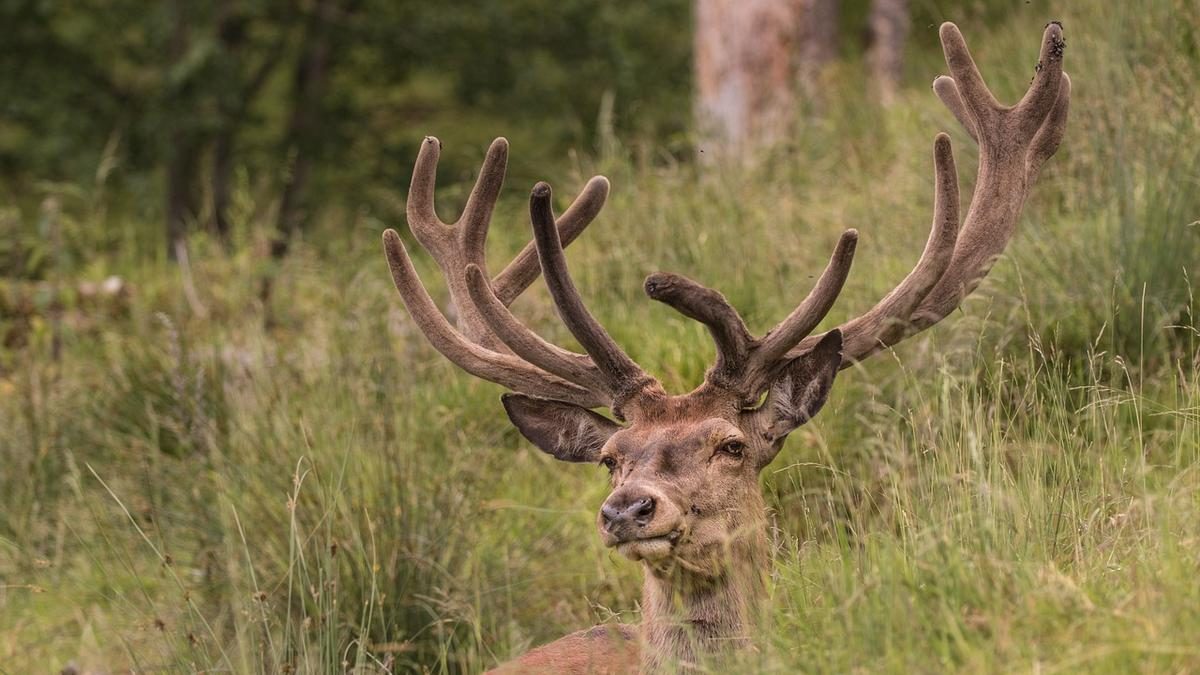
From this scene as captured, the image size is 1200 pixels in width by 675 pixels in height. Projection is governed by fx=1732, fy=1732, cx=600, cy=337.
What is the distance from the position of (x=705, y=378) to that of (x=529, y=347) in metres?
0.54

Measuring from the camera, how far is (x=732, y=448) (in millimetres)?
4719

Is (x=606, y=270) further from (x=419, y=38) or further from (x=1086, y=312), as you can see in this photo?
(x=419, y=38)

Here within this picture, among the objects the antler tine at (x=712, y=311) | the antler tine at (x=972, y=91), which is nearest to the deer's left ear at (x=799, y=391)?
the antler tine at (x=712, y=311)

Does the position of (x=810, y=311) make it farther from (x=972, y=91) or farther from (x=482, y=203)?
(x=482, y=203)

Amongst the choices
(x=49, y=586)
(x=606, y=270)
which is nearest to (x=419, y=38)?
(x=606, y=270)

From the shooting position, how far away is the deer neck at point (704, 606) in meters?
4.61

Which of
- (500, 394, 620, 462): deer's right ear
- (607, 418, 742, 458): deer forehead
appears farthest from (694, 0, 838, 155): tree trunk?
(607, 418, 742, 458): deer forehead

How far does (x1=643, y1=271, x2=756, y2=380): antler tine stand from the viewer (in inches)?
173

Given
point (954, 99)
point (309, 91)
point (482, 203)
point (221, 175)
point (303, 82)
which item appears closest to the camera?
point (954, 99)

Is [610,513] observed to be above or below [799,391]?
below

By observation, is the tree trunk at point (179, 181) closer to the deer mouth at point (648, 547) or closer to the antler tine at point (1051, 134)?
the antler tine at point (1051, 134)

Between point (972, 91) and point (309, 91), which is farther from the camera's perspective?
point (309, 91)

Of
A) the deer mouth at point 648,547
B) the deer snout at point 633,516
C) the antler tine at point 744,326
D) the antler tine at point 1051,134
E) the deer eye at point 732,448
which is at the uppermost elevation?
the antler tine at point 1051,134

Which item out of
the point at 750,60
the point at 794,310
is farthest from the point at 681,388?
the point at 750,60
